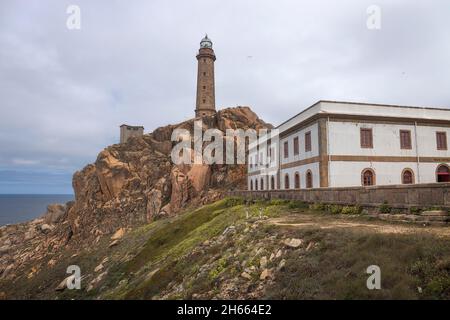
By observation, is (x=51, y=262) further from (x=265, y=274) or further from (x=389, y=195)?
(x=389, y=195)

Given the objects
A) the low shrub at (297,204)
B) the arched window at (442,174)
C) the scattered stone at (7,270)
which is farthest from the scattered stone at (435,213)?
the scattered stone at (7,270)

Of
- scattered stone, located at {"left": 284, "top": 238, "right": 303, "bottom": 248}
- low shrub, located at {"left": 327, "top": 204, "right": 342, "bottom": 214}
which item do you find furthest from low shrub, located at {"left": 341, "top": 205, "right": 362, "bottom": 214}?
scattered stone, located at {"left": 284, "top": 238, "right": 303, "bottom": 248}

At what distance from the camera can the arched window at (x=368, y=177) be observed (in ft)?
81.1

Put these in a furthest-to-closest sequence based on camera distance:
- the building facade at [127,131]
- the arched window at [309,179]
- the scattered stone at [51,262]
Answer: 1. the building facade at [127,131]
2. the scattered stone at [51,262]
3. the arched window at [309,179]

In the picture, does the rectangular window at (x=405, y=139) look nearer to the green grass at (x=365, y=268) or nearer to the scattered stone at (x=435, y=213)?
the scattered stone at (x=435, y=213)

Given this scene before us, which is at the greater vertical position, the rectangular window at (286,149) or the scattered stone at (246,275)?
the rectangular window at (286,149)

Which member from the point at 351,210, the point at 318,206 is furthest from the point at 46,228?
the point at 351,210

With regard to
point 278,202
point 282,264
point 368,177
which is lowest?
point 282,264

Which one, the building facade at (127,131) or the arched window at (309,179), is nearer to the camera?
the arched window at (309,179)

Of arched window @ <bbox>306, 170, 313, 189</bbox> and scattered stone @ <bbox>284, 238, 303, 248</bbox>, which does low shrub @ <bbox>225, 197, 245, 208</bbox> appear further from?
scattered stone @ <bbox>284, 238, 303, 248</bbox>

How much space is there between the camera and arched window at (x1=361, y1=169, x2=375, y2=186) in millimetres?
24722

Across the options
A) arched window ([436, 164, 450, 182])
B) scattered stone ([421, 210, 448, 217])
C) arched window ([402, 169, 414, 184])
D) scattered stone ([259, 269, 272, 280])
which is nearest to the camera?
scattered stone ([259, 269, 272, 280])

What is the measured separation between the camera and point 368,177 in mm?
24875

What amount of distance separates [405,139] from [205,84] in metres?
42.9
